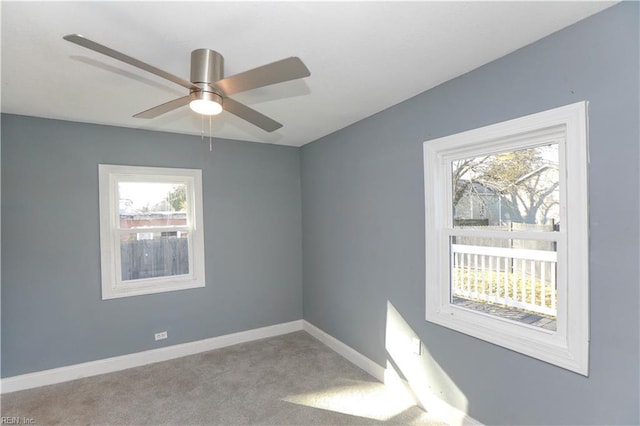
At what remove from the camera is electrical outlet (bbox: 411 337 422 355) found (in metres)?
2.51

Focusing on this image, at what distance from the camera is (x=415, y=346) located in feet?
8.30

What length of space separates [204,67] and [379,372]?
280cm

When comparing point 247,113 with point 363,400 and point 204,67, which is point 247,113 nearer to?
point 204,67

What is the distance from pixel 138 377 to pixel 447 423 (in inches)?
108

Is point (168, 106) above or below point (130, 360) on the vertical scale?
above

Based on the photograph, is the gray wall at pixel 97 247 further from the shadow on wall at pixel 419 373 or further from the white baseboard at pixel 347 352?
the shadow on wall at pixel 419 373

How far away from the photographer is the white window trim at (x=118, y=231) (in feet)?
10.2

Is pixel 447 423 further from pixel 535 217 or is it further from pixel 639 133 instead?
pixel 639 133

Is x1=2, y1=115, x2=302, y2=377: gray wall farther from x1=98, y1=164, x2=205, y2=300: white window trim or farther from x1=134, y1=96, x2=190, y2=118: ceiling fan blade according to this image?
x1=134, y1=96, x2=190, y2=118: ceiling fan blade

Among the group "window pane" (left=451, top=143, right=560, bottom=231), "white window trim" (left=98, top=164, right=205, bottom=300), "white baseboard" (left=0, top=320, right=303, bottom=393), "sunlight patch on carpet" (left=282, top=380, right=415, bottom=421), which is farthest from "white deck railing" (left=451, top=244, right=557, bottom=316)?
"white window trim" (left=98, top=164, right=205, bottom=300)

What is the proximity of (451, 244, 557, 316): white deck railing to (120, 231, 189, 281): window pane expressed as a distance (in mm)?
2828

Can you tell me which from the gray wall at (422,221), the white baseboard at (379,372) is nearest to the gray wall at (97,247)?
the white baseboard at (379,372)

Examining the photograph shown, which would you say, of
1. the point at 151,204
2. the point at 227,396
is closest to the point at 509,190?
the point at 227,396

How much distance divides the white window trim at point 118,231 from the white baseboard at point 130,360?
63cm
